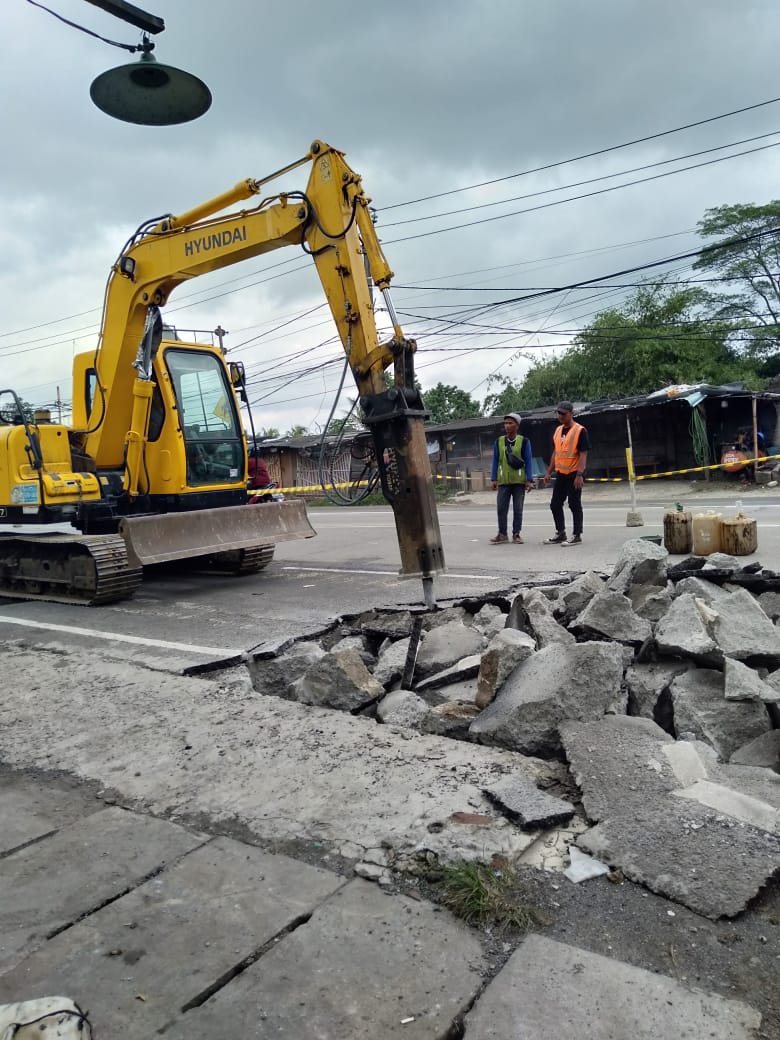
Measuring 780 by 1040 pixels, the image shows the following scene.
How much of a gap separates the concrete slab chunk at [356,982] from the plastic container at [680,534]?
7045 mm

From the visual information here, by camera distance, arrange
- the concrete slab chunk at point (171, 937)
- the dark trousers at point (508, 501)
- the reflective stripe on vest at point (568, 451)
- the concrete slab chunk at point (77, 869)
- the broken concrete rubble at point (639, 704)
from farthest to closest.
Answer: the dark trousers at point (508, 501) → the reflective stripe on vest at point (568, 451) → the broken concrete rubble at point (639, 704) → the concrete slab chunk at point (77, 869) → the concrete slab chunk at point (171, 937)

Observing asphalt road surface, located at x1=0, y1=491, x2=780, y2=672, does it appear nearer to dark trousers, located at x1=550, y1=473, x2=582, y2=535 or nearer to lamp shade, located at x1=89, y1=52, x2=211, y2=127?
dark trousers, located at x1=550, y1=473, x2=582, y2=535

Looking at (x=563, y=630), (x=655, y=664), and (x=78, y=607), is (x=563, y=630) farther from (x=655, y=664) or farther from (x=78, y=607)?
(x=78, y=607)

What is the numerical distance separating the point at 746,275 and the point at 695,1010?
129ft

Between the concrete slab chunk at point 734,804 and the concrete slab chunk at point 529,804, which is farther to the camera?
the concrete slab chunk at point 529,804

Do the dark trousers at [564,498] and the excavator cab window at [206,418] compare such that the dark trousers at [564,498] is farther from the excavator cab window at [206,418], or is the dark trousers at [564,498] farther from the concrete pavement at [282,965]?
the concrete pavement at [282,965]

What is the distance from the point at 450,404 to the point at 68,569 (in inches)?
1464

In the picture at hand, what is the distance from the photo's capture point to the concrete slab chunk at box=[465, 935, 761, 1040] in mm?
1953

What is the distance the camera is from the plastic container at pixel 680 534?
343 inches

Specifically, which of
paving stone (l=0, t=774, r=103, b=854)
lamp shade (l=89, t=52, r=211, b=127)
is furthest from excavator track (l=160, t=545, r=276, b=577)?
paving stone (l=0, t=774, r=103, b=854)

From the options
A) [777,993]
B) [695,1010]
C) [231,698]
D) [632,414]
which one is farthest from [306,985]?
[632,414]

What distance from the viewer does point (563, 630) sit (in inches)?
193

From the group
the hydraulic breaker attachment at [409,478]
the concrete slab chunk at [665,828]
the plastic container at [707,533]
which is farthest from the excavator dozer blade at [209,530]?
the concrete slab chunk at [665,828]

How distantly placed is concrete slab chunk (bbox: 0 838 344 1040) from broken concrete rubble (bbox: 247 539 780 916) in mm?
618
